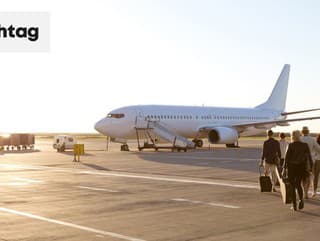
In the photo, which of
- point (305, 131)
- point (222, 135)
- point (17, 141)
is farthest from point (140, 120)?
point (305, 131)

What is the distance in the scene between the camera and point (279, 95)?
57.0 meters

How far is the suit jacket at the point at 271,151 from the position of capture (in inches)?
539

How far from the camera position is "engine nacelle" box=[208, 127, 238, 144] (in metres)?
40.9

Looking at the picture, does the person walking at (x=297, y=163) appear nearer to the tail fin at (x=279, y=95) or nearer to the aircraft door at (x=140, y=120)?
the aircraft door at (x=140, y=120)

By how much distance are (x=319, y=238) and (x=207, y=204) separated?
12.8 ft

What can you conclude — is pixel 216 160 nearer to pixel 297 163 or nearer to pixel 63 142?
pixel 297 163

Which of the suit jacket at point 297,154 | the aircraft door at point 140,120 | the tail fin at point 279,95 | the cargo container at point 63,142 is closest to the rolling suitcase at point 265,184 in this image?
the suit jacket at point 297,154

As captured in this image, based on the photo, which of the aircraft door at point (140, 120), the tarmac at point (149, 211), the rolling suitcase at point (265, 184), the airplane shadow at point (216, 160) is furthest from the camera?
the aircraft door at point (140, 120)

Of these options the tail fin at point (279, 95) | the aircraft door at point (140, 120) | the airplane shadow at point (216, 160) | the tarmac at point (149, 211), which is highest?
the tail fin at point (279, 95)

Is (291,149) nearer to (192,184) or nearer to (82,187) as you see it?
(192,184)

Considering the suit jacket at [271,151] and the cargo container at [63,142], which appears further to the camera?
the cargo container at [63,142]

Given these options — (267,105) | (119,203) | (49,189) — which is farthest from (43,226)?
(267,105)

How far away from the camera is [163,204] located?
448 inches

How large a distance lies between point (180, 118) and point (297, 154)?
103 feet
